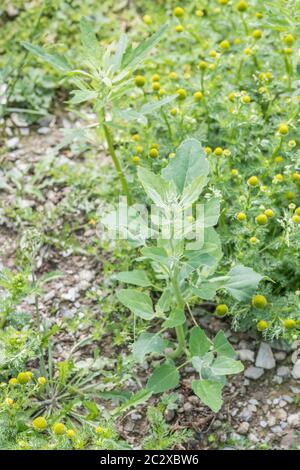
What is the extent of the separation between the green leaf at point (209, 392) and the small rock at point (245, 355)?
453 mm

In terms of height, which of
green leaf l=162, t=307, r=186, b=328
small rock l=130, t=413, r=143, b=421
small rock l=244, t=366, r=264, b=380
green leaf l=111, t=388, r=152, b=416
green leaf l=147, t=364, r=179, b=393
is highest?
green leaf l=162, t=307, r=186, b=328

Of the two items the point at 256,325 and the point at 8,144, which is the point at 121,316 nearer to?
the point at 256,325

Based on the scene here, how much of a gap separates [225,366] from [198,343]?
151 mm

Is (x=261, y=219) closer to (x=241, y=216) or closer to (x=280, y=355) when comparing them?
(x=241, y=216)

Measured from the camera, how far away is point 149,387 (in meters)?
3.04

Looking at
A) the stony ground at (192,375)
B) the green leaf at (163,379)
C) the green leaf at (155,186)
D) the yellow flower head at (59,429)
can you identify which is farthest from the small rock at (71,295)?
the green leaf at (155,186)

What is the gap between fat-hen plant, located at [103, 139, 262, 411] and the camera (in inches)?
113

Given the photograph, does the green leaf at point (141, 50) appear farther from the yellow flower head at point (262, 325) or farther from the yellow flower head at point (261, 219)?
the yellow flower head at point (262, 325)

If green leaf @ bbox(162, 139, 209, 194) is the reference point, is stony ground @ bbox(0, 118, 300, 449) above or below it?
below

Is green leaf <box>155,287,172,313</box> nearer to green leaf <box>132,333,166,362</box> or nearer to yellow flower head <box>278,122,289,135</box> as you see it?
green leaf <box>132,333,166,362</box>

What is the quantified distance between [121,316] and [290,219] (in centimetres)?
96

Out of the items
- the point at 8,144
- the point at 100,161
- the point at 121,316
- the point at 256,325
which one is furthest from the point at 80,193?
the point at 256,325

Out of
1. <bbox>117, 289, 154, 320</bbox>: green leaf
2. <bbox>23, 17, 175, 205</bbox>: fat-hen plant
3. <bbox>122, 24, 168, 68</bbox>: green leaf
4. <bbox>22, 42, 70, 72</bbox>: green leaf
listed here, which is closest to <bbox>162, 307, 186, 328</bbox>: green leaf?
<bbox>117, 289, 154, 320</bbox>: green leaf

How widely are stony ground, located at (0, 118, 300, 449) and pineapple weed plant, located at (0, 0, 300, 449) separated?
0.10m
